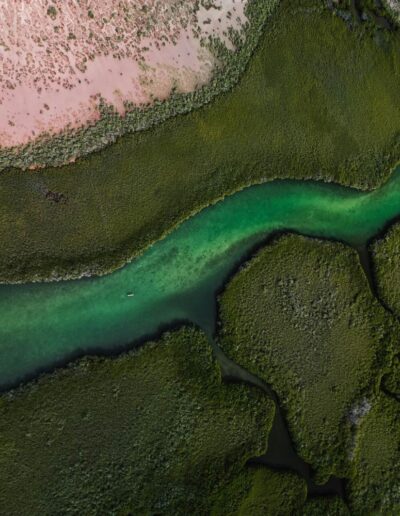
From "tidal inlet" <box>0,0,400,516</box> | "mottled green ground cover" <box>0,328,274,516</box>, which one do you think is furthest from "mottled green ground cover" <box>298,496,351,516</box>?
"mottled green ground cover" <box>0,328,274,516</box>

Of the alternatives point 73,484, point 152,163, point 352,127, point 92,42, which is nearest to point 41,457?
point 73,484

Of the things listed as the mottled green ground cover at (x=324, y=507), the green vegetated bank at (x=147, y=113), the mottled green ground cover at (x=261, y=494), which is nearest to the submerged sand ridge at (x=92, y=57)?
the green vegetated bank at (x=147, y=113)

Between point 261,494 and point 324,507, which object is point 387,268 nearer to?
point 324,507

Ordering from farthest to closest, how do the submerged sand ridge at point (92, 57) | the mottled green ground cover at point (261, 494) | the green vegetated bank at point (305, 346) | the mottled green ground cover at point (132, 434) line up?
the green vegetated bank at point (305, 346) < the mottled green ground cover at point (261, 494) < the submerged sand ridge at point (92, 57) < the mottled green ground cover at point (132, 434)

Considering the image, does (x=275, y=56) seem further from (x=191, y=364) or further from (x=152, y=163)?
(x=191, y=364)

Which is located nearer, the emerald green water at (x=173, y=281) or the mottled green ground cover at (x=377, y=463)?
the emerald green water at (x=173, y=281)

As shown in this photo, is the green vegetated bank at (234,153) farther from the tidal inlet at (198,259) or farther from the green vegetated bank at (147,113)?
the green vegetated bank at (147,113)

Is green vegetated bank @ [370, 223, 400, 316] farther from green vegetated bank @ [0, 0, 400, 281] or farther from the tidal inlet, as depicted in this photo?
green vegetated bank @ [0, 0, 400, 281]
